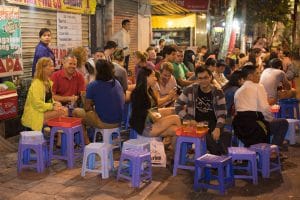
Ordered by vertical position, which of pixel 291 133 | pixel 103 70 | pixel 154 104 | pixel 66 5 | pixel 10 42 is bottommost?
pixel 291 133

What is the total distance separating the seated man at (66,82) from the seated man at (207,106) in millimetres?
2242

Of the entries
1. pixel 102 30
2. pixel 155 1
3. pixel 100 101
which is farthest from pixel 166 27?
pixel 100 101

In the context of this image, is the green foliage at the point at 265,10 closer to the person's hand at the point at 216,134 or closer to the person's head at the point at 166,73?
the person's head at the point at 166,73

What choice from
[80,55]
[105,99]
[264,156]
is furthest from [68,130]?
[264,156]

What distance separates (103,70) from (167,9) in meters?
13.3

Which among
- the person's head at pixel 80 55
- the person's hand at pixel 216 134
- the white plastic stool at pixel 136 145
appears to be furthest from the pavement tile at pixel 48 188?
the person's head at pixel 80 55

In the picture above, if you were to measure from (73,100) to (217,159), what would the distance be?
3.28m

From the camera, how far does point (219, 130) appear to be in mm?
6711

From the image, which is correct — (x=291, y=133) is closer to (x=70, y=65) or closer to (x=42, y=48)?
(x=70, y=65)

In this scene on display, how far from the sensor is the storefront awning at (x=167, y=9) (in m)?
18.4

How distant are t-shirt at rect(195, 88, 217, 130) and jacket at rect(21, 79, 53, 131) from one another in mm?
2426

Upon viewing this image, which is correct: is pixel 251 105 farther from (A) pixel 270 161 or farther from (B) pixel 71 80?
(B) pixel 71 80

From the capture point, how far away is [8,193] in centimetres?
577

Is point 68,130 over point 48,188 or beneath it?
over
